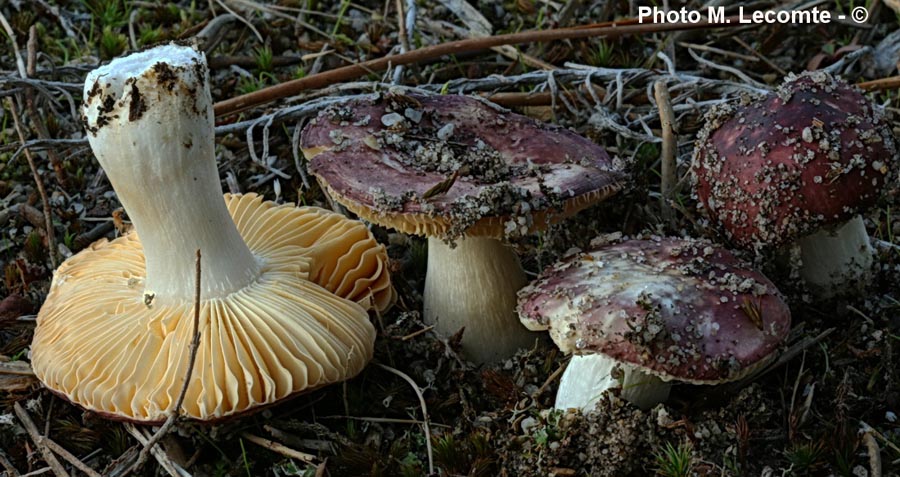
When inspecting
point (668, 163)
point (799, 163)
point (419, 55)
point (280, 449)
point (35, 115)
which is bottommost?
point (280, 449)

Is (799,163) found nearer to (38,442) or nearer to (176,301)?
(176,301)

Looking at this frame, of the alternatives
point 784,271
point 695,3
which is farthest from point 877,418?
point 695,3

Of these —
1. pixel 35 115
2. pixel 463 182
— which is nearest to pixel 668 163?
pixel 463 182

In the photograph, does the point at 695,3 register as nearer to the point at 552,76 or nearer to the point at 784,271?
the point at 552,76

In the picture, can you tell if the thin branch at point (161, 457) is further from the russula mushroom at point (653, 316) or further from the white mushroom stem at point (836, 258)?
the white mushroom stem at point (836, 258)

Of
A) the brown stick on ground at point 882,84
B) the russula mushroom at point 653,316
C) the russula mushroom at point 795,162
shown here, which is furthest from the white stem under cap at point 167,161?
the brown stick on ground at point 882,84

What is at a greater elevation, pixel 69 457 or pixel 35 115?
pixel 35 115

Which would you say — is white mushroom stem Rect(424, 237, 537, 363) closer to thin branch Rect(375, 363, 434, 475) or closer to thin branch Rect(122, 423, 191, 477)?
thin branch Rect(375, 363, 434, 475)
